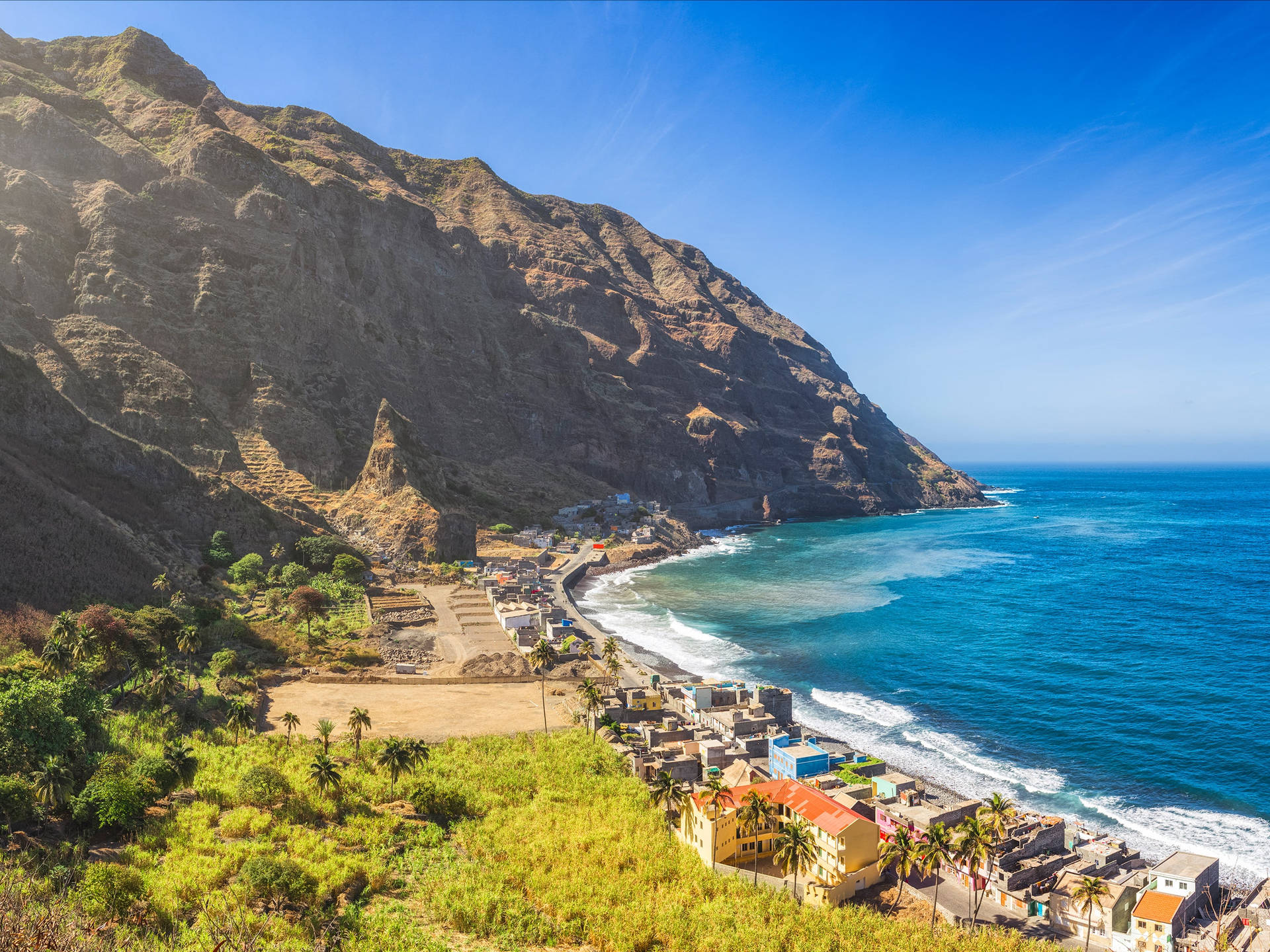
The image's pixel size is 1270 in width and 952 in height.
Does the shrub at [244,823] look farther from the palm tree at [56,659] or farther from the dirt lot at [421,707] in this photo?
the palm tree at [56,659]

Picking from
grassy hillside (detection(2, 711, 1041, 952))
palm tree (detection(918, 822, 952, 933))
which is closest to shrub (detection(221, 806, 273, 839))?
grassy hillside (detection(2, 711, 1041, 952))

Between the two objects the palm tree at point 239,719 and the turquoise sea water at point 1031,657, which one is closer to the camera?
the palm tree at point 239,719

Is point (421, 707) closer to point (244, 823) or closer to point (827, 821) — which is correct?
point (244, 823)

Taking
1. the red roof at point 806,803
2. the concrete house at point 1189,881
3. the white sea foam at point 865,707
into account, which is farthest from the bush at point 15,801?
the white sea foam at point 865,707

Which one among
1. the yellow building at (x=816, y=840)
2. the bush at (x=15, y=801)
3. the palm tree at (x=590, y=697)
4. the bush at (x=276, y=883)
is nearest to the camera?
the bush at (x=276, y=883)

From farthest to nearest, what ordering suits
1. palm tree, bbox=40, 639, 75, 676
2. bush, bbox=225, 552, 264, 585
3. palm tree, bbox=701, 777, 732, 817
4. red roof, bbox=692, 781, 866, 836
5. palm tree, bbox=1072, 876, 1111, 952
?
1. bush, bbox=225, 552, 264, 585
2. palm tree, bbox=40, 639, 75, 676
3. red roof, bbox=692, 781, 866, 836
4. palm tree, bbox=701, 777, 732, 817
5. palm tree, bbox=1072, 876, 1111, 952

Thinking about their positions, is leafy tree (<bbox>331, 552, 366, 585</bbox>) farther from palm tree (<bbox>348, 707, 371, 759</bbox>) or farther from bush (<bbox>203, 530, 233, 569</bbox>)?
palm tree (<bbox>348, 707, 371, 759</bbox>)
